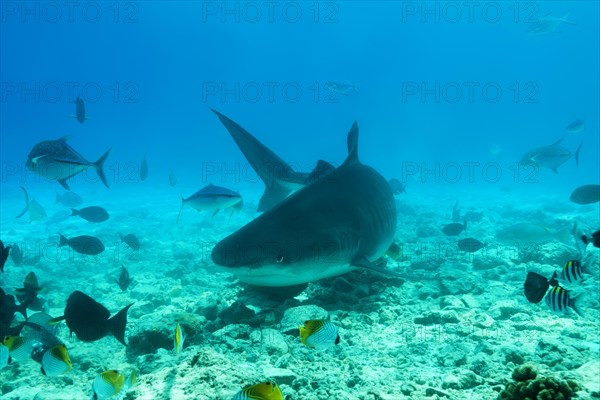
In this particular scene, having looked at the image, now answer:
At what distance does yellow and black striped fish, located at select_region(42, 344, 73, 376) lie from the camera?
3.29m

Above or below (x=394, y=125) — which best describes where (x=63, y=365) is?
below

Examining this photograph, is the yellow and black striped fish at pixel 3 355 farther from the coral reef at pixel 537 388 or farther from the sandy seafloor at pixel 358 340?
the coral reef at pixel 537 388

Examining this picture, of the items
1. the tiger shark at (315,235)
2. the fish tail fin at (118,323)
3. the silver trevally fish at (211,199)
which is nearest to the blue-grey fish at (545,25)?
the tiger shark at (315,235)

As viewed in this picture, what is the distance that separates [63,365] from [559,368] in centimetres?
444

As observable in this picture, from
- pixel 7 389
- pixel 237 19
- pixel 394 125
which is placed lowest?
pixel 7 389

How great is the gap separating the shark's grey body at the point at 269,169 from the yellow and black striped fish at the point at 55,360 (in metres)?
3.14

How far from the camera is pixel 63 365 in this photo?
334cm

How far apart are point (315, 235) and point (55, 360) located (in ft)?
8.94

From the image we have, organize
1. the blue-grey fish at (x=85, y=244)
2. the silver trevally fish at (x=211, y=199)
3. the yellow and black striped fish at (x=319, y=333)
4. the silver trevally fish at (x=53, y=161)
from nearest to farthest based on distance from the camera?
the yellow and black striped fish at (x=319, y=333), the silver trevally fish at (x=53, y=161), the blue-grey fish at (x=85, y=244), the silver trevally fish at (x=211, y=199)

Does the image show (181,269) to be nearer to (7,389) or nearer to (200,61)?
(7,389)

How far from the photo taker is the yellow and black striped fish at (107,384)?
2840 millimetres

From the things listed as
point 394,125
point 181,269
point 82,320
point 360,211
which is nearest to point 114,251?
point 181,269

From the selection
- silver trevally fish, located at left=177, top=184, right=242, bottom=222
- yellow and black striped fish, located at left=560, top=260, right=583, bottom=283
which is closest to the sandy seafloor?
yellow and black striped fish, located at left=560, top=260, right=583, bottom=283

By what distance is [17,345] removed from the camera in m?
3.73
